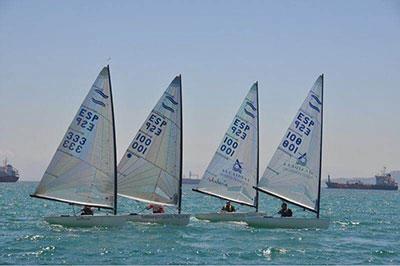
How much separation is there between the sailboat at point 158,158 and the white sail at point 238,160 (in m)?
5.55

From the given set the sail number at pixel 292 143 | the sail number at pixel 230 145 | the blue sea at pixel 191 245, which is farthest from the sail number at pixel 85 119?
the sail number at pixel 230 145

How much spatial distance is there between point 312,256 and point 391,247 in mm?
5677

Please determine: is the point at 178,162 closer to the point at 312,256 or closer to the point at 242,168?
the point at 242,168

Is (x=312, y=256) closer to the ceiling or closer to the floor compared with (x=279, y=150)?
closer to the floor

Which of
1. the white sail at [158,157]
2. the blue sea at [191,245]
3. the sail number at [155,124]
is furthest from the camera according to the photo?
the sail number at [155,124]

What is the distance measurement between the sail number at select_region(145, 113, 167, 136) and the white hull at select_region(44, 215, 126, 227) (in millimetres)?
5041

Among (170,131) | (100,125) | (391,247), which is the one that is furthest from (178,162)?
(391,247)

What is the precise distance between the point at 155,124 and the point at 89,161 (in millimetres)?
3915

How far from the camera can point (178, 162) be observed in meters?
38.5

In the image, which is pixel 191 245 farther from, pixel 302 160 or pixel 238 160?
pixel 238 160

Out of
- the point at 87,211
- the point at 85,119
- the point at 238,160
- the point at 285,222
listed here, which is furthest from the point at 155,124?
the point at 285,222

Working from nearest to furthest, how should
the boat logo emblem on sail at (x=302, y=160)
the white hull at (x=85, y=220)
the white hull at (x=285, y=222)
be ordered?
1. the white hull at (x=85, y=220)
2. the white hull at (x=285, y=222)
3. the boat logo emblem on sail at (x=302, y=160)

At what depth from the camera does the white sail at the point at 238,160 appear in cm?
4350

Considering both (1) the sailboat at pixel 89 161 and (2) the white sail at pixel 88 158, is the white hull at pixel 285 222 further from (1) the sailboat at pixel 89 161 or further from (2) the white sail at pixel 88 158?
(2) the white sail at pixel 88 158
